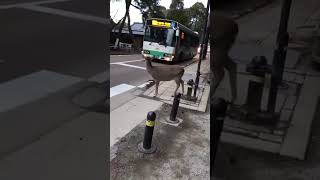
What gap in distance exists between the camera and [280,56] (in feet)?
2.65

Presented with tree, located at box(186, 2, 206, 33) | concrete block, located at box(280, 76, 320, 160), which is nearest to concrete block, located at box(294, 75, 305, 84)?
concrete block, located at box(280, 76, 320, 160)

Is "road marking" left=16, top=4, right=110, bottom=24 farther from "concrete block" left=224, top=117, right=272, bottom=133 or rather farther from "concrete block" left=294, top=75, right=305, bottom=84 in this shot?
"concrete block" left=294, top=75, right=305, bottom=84

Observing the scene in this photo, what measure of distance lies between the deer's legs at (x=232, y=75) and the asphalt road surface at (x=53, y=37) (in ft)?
1.48

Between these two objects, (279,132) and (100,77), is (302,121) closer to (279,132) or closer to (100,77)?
(279,132)

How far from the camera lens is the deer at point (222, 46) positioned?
799mm

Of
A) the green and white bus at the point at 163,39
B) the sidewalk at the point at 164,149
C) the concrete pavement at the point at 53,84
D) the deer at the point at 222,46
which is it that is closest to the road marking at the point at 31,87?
the concrete pavement at the point at 53,84

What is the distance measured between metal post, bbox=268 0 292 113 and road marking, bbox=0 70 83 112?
63 centimetres

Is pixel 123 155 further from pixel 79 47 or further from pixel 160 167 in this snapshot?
pixel 79 47

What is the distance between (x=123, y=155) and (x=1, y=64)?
122 inches

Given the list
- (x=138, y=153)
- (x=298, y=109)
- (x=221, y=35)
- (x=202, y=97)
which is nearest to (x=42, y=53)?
(x=221, y=35)

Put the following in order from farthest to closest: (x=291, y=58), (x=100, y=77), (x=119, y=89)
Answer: (x=119, y=89), (x=100, y=77), (x=291, y=58)

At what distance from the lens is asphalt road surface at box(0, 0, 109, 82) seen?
758 millimetres

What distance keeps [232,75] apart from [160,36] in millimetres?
14160

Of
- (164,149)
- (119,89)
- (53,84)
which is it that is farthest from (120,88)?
(53,84)
